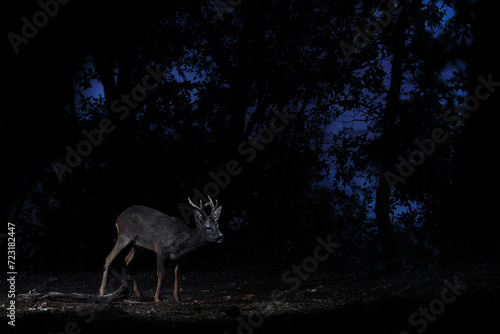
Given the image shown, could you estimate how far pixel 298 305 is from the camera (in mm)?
9242

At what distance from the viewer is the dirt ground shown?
7.11m

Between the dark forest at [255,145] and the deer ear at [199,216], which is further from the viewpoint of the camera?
the dark forest at [255,145]

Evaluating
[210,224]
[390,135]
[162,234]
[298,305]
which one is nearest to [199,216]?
[210,224]

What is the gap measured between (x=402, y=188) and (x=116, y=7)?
7.92 meters

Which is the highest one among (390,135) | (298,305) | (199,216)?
(390,135)

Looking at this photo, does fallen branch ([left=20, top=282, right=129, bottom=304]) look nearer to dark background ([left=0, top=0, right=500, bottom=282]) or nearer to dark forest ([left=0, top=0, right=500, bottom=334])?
dark forest ([left=0, top=0, right=500, bottom=334])

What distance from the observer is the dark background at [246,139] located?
1445 centimetres

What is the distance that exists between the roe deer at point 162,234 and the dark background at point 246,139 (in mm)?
4060

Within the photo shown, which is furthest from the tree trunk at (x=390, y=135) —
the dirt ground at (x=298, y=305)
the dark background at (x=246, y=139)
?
the dirt ground at (x=298, y=305)

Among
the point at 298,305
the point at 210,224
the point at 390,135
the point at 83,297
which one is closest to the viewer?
the point at 298,305

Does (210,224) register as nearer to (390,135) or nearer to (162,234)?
(162,234)

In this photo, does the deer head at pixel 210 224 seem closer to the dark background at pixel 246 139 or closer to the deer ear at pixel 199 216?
the deer ear at pixel 199 216

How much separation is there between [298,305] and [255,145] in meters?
7.33

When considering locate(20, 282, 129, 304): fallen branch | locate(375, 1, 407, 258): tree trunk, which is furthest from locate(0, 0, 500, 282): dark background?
locate(20, 282, 129, 304): fallen branch
